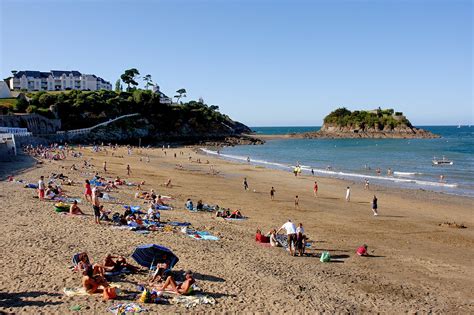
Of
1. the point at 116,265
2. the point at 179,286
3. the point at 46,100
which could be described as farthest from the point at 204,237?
the point at 46,100

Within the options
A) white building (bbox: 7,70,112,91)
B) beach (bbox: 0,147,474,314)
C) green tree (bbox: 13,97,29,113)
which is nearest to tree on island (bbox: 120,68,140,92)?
white building (bbox: 7,70,112,91)

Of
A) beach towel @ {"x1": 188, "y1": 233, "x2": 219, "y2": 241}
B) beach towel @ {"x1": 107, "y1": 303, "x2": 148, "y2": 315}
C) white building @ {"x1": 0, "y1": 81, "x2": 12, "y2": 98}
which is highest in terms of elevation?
white building @ {"x1": 0, "y1": 81, "x2": 12, "y2": 98}

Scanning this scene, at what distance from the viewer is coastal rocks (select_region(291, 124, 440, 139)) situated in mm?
138125

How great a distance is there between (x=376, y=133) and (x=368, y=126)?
613cm

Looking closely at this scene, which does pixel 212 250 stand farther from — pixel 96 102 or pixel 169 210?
pixel 96 102

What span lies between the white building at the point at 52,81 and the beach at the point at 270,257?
10276cm

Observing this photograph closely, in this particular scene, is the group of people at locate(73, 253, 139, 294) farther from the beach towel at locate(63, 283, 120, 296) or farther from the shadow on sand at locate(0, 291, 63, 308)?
the shadow on sand at locate(0, 291, 63, 308)

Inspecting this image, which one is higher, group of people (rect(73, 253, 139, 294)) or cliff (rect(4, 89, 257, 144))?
cliff (rect(4, 89, 257, 144))

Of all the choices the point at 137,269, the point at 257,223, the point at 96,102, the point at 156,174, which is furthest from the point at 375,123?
the point at 137,269

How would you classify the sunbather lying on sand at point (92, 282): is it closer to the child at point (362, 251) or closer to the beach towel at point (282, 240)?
the beach towel at point (282, 240)

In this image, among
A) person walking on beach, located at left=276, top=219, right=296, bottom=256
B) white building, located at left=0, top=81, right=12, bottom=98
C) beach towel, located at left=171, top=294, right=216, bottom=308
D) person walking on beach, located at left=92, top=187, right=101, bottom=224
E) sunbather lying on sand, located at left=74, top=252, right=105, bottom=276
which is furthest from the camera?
white building, located at left=0, top=81, right=12, bottom=98

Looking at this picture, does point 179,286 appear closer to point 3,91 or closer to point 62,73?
point 3,91

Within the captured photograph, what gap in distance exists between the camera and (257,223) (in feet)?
64.9

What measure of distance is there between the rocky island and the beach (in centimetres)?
11994
